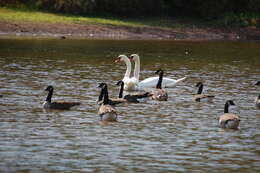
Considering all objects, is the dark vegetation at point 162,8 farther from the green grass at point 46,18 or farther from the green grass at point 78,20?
the green grass at point 46,18

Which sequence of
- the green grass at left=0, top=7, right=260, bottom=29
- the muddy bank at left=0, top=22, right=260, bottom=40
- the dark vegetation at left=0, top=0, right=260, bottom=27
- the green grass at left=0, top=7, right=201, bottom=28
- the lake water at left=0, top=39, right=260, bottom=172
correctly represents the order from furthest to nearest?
the dark vegetation at left=0, top=0, right=260, bottom=27
the green grass at left=0, top=7, right=260, bottom=29
the green grass at left=0, top=7, right=201, bottom=28
the muddy bank at left=0, top=22, right=260, bottom=40
the lake water at left=0, top=39, right=260, bottom=172

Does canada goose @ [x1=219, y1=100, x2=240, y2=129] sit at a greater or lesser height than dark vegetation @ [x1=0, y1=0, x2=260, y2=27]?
lesser

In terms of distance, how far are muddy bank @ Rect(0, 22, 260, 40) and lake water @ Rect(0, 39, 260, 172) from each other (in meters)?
10.1

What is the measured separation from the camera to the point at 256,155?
12.3 m

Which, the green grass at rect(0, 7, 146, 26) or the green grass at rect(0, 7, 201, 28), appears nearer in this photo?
the green grass at rect(0, 7, 146, 26)

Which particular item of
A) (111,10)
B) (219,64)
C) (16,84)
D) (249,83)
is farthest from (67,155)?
(111,10)

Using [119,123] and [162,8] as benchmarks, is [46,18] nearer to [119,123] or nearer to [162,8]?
[162,8]

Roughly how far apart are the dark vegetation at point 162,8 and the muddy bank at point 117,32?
7.92ft

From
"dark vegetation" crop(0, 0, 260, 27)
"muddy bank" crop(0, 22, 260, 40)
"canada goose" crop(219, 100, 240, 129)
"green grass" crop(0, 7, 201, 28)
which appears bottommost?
"canada goose" crop(219, 100, 240, 129)

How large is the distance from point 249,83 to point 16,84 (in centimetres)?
756

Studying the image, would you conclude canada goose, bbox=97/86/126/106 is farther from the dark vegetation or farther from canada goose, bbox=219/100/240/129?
the dark vegetation

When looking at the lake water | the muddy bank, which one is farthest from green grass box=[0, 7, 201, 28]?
the lake water

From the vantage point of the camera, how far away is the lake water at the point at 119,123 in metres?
11.5

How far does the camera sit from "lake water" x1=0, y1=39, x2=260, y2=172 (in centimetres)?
1148
